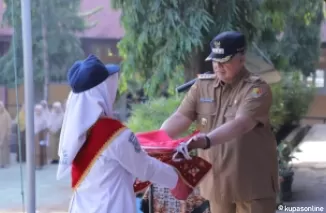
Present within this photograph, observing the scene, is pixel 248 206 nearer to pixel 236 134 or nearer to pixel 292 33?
pixel 236 134

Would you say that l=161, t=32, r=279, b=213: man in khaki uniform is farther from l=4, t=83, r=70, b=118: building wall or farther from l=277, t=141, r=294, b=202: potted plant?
l=277, t=141, r=294, b=202: potted plant

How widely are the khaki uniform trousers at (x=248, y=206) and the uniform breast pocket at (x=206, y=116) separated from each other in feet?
1.36

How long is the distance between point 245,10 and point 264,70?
2348 mm

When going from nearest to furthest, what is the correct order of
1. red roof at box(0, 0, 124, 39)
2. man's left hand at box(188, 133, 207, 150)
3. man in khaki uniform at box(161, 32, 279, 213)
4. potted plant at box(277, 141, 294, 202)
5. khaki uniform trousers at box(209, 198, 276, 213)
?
man's left hand at box(188, 133, 207, 150), man in khaki uniform at box(161, 32, 279, 213), khaki uniform trousers at box(209, 198, 276, 213), red roof at box(0, 0, 124, 39), potted plant at box(277, 141, 294, 202)

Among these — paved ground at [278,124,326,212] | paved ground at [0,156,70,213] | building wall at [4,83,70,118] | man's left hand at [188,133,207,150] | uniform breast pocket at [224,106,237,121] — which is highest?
uniform breast pocket at [224,106,237,121]

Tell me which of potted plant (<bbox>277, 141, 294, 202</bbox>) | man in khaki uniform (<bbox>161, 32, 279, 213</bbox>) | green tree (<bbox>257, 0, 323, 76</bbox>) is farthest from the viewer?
green tree (<bbox>257, 0, 323, 76</bbox>)

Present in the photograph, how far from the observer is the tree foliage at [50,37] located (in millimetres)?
6078

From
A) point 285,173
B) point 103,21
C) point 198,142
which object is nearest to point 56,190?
point 103,21

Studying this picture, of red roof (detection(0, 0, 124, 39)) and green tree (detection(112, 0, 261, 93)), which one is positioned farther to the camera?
red roof (detection(0, 0, 124, 39))

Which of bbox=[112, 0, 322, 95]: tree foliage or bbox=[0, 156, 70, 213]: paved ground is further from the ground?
bbox=[112, 0, 322, 95]: tree foliage

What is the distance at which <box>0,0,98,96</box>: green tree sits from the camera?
6.10 meters

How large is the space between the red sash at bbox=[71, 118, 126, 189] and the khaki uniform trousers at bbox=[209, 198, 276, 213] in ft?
3.10

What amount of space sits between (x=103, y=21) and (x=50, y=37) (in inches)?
61.8

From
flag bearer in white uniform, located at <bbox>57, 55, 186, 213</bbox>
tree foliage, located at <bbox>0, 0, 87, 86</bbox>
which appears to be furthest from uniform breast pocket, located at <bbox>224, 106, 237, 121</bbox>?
tree foliage, located at <bbox>0, 0, 87, 86</bbox>
